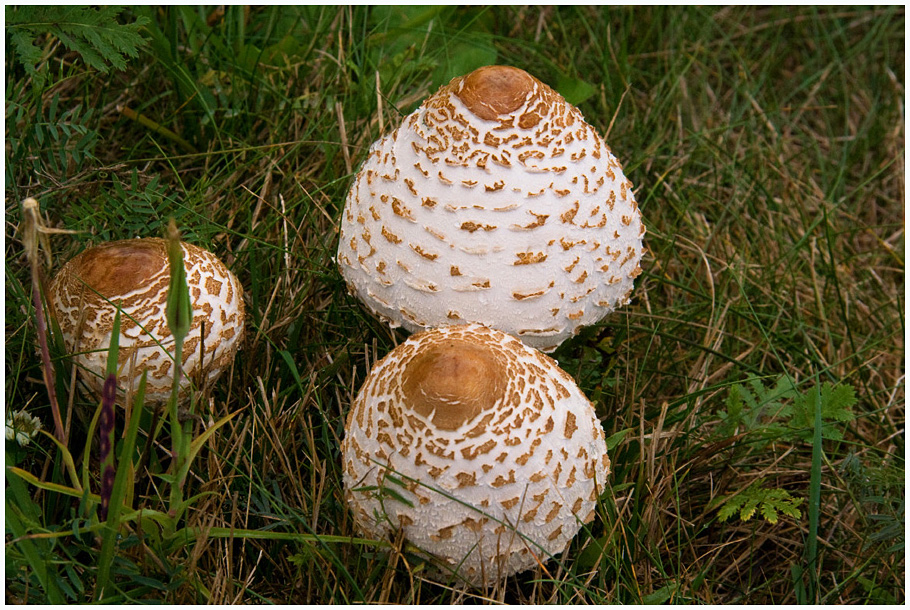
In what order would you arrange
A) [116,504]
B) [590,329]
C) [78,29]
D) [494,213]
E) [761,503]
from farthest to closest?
[590,329] → [78,29] → [761,503] → [494,213] → [116,504]

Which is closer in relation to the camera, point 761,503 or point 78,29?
point 761,503

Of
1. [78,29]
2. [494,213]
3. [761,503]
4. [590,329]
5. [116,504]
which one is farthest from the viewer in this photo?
[590,329]

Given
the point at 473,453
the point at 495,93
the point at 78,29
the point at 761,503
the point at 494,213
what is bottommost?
the point at 761,503

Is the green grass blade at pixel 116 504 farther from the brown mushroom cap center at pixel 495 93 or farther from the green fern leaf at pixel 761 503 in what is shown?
the green fern leaf at pixel 761 503

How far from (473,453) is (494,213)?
641 millimetres

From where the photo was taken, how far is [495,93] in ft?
7.47

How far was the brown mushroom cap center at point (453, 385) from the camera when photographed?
1945 millimetres

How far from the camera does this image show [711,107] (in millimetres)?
4223

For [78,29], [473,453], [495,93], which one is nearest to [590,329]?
[495,93]

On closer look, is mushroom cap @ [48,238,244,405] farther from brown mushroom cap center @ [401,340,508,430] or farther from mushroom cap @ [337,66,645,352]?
brown mushroom cap center @ [401,340,508,430]

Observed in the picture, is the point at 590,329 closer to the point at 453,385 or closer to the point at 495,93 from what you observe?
the point at 495,93

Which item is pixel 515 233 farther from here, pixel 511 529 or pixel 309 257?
pixel 309 257

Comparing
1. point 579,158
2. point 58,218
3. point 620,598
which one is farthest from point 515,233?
point 58,218

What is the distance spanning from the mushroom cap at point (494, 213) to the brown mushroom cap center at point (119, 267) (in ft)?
1.84
